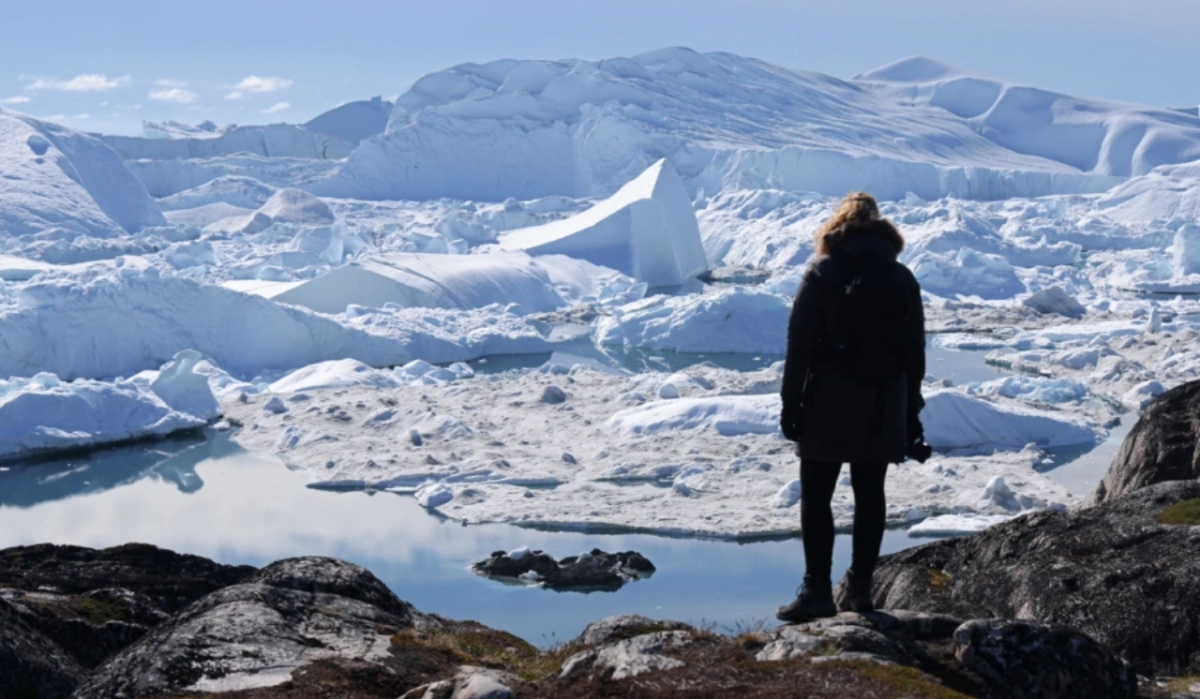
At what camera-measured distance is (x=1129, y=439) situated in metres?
5.72

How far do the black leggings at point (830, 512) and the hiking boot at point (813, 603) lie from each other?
0.03m

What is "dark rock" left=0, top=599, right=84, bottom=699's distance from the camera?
329cm

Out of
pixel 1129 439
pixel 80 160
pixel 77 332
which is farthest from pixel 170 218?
pixel 1129 439

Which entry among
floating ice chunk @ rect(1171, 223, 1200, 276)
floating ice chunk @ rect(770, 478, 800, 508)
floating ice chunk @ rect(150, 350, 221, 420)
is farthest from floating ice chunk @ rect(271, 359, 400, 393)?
floating ice chunk @ rect(1171, 223, 1200, 276)

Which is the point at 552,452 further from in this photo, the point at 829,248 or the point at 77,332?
the point at 829,248

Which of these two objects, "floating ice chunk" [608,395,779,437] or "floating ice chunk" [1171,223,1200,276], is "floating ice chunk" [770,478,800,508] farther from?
"floating ice chunk" [1171,223,1200,276]

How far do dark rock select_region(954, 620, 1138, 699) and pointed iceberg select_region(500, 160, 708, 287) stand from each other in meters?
24.2

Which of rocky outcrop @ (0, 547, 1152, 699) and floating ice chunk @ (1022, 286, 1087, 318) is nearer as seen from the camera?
rocky outcrop @ (0, 547, 1152, 699)

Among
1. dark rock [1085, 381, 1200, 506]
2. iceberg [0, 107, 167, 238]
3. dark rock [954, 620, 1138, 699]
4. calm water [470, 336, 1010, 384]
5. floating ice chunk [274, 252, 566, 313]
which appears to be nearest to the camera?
dark rock [954, 620, 1138, 699]

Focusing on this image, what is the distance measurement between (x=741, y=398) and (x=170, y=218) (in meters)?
28.0

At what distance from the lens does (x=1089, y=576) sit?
377 cm

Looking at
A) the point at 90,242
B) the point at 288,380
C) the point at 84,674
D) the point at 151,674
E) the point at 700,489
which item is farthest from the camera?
the point at 90,242

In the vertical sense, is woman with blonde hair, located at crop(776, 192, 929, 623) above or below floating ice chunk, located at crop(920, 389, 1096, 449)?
above

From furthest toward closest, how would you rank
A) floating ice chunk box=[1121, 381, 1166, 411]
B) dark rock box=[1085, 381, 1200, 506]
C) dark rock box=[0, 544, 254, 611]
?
floating ice chunk box=[1121, 381, 1166, 411] → dark rock box=[1085, 381, 1200, 506] → dark rock box=[0, 544, 254, 611]
